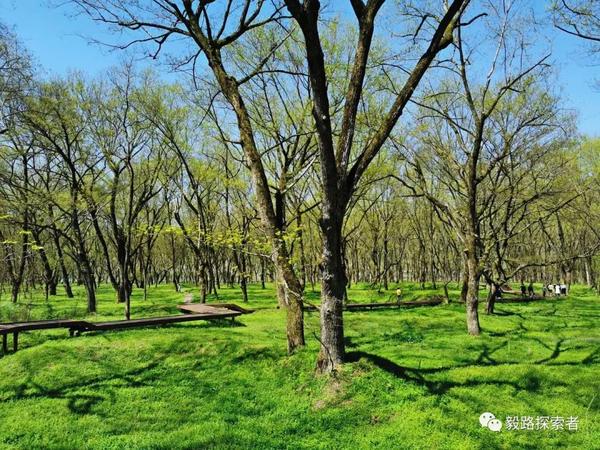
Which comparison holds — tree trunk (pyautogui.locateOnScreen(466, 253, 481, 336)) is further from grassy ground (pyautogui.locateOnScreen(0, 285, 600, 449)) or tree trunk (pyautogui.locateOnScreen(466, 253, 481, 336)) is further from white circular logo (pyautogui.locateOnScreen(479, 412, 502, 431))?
white circular logo (pyautogui.locateOnScreen(479, 412, 502, 431))

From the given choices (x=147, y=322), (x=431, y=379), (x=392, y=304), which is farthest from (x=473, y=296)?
(x=147, y=322)

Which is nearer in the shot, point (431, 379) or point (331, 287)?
point (331, 287)

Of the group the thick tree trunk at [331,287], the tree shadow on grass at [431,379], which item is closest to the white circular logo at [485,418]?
the tree shadow on grass at [431,379]

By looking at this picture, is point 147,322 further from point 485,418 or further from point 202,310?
point 485,418

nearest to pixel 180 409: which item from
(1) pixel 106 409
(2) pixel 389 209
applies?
(1) pixel 106 409

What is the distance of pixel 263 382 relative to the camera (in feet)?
27.4

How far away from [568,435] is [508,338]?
236 inches

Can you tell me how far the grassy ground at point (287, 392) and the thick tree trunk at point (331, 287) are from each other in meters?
0.34

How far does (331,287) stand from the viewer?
7004mm

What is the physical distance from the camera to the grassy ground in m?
6.11

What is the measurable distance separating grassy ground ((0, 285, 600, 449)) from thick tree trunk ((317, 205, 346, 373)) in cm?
34

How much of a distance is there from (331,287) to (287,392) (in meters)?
2.20

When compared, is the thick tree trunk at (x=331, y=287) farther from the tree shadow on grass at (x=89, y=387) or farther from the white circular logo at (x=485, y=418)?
the tree shadow on grass at (x=89, y=387)

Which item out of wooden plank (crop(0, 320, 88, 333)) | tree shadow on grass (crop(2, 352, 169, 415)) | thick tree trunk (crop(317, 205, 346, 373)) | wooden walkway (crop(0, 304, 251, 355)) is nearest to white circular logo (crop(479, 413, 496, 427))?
thick tree trunk (crop(317, 205, 346, 373))
